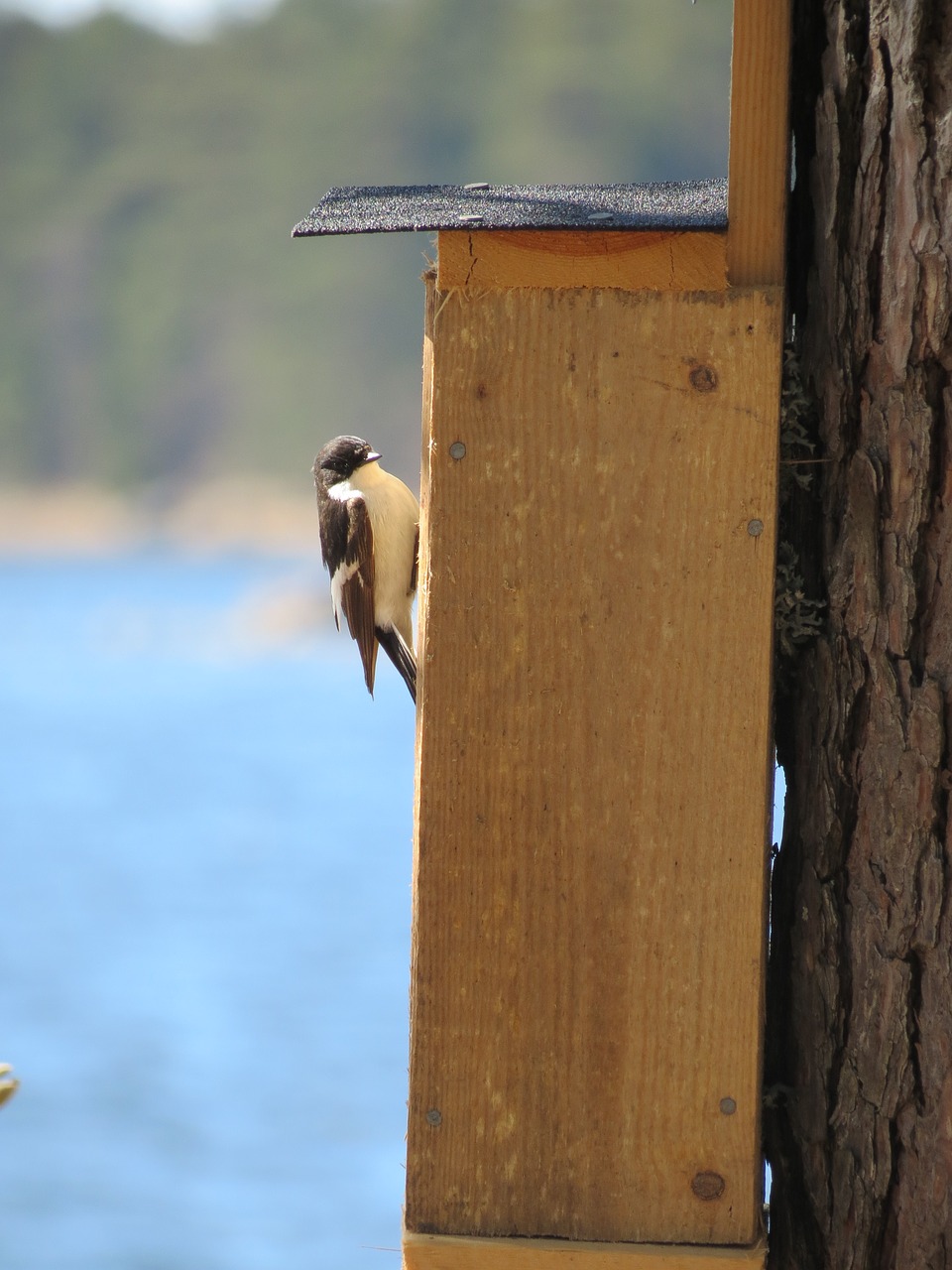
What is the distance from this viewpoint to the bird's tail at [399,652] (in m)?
Result: 2.33

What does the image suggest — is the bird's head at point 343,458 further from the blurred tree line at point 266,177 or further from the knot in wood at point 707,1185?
the blurred tree line at point 266,177

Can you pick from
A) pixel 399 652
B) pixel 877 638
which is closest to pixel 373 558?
pixel 399 652

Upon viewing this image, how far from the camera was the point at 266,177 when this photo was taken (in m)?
19.8

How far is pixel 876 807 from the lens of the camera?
146 centimetres

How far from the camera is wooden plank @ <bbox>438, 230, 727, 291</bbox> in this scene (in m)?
1.47

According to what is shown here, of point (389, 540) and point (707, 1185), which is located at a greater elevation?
point (389, 540)

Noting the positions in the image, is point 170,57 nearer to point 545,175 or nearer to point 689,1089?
point 545,175

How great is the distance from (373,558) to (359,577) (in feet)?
0.11

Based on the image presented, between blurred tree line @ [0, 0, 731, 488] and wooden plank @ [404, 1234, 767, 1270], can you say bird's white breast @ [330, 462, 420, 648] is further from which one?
blurred tree line @ [0, 0, 731, 488]

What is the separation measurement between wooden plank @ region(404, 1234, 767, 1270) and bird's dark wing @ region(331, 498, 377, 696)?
85 cm

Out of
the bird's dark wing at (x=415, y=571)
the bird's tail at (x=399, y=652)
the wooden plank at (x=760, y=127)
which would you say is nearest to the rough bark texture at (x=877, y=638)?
the wooden plank at (x=760, y=127)

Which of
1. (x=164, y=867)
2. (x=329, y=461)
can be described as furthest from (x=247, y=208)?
(x=329, y=461)

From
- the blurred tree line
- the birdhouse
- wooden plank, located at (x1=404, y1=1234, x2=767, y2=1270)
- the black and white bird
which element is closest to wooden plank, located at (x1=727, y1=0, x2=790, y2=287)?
the birdhouse

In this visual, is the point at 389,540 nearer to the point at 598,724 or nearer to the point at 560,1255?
the point at 598,724
